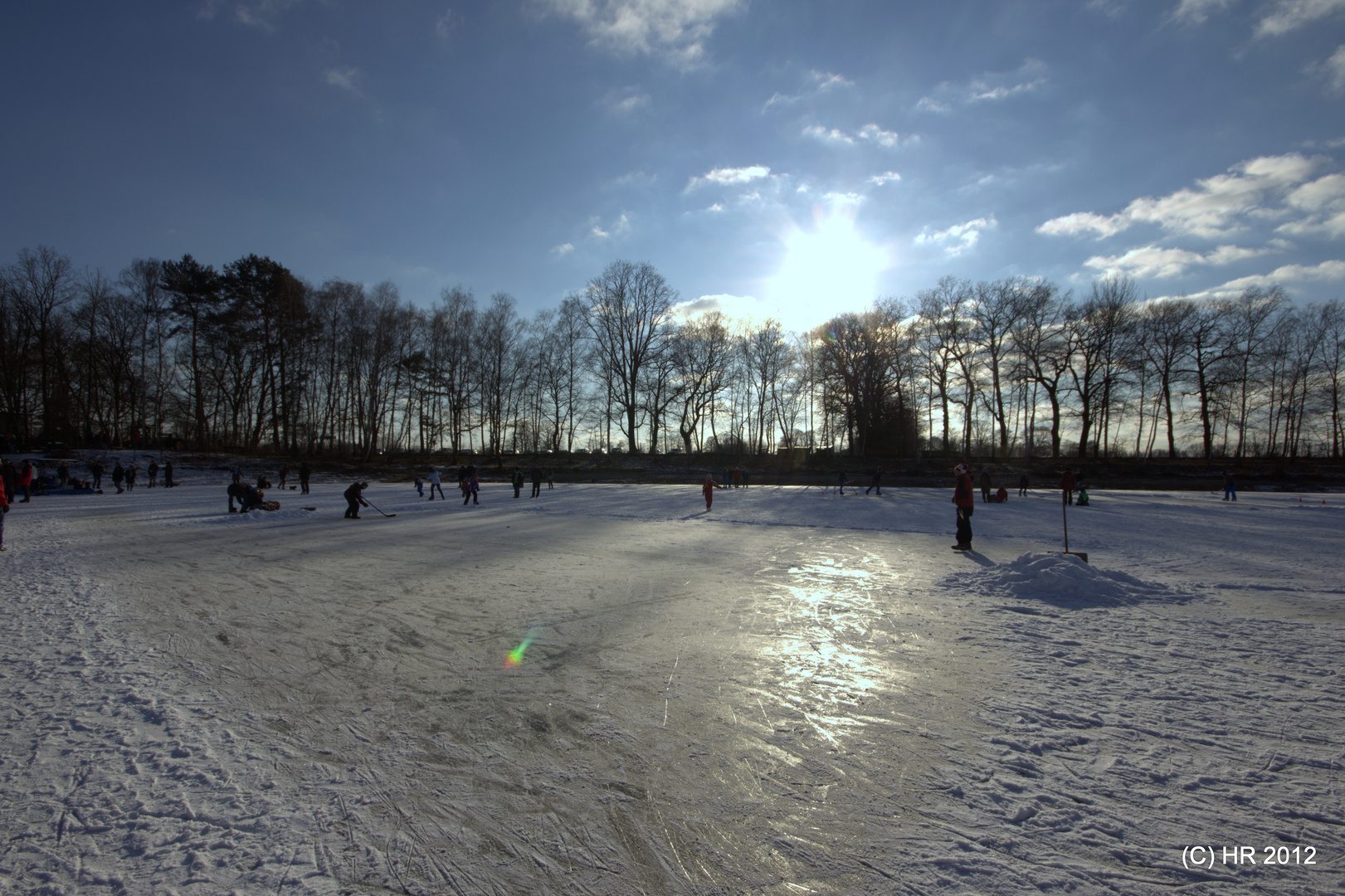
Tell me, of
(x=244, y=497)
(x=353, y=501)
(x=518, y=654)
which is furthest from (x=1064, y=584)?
(x=244, y=497)

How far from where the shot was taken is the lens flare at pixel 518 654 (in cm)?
499

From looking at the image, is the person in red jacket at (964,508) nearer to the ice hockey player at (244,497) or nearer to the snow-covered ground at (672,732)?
the snow-covered ground at (672,732)

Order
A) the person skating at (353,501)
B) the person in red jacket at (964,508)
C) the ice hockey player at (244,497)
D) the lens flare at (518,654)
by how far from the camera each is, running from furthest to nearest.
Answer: the ice hockey player at (244,497) → the person skating at (353,501) → the person in red jacket at (964,508) → the lens flare at (518,654)

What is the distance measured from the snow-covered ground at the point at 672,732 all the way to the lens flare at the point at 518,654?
0.10 metres

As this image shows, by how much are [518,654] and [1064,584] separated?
22.5ft

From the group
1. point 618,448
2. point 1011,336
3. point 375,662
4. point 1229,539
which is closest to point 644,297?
point 618,448

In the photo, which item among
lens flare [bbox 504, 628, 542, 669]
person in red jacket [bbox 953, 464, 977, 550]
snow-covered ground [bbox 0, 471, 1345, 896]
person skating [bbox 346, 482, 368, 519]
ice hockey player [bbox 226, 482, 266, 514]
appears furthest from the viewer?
ice hockey player [bbox 226, 482, 266, 514]

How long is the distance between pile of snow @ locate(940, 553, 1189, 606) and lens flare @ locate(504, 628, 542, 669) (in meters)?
5.81

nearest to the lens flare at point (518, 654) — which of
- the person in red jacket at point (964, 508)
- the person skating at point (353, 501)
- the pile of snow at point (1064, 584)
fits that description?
the pile of snow at point (1064, 584)

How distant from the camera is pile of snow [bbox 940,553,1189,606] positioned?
279 inches

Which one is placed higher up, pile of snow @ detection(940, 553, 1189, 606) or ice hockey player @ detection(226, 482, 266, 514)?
ice hockey player @ detection(226, 482, 266, 514)

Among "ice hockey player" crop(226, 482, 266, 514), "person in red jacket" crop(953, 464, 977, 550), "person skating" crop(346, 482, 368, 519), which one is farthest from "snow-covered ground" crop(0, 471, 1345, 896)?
"ice hockey player" crop(226, 482, 266, 514)

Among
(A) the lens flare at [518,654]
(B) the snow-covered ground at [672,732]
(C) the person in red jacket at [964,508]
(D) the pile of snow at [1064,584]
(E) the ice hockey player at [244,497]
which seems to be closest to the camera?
(B) the snow-covered ground at [672,732]

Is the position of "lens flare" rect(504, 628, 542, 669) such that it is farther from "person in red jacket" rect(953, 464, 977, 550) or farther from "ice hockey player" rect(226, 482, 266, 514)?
"ice hockey player" rect(226, 482, 266, 514)
